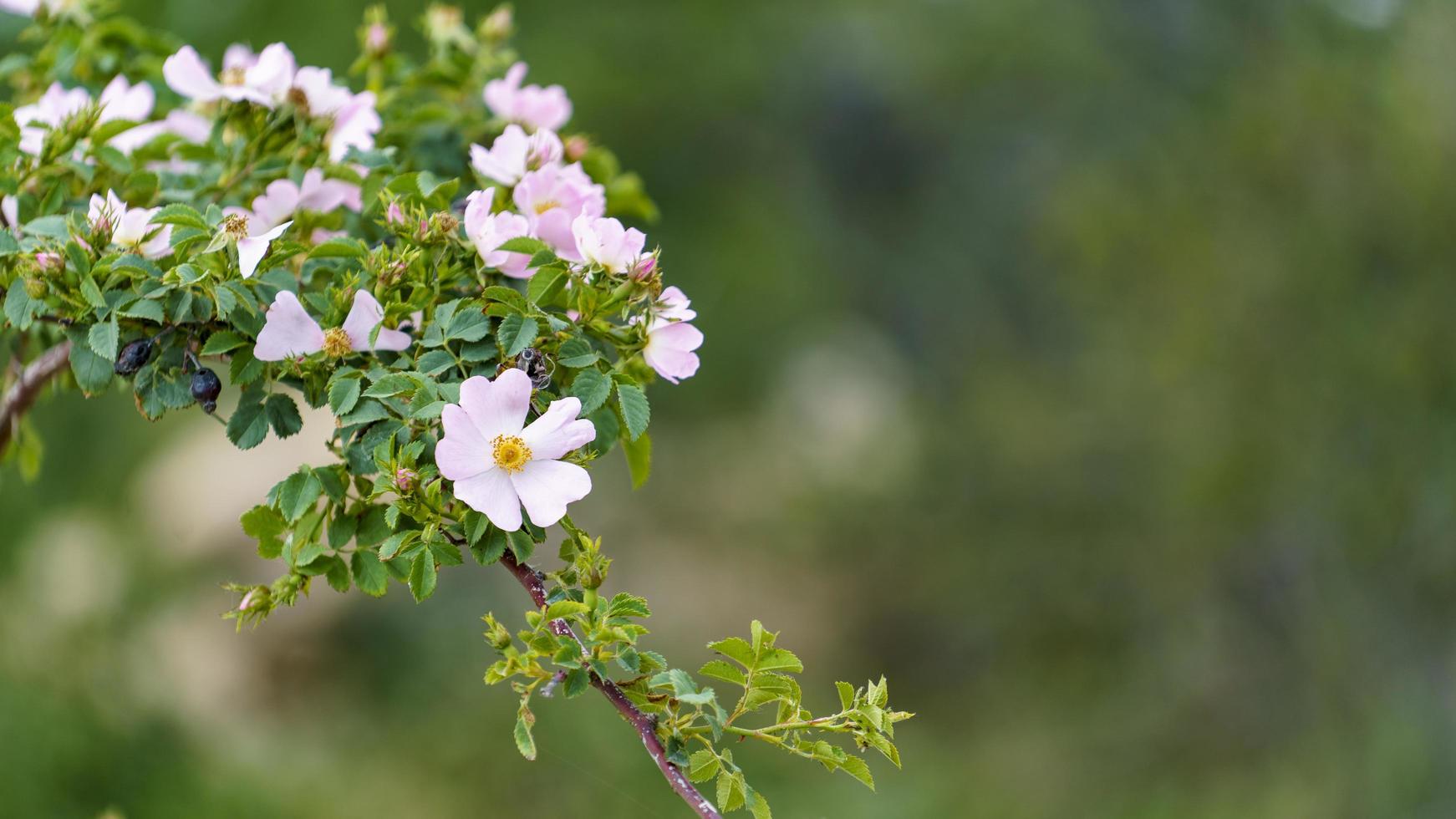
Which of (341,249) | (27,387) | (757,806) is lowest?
(27,387)

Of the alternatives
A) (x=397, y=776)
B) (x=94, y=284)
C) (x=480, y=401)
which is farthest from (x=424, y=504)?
(x=397, y=776)

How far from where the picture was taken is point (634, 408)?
1.75ft

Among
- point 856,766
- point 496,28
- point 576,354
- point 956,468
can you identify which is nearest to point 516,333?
point 576,354

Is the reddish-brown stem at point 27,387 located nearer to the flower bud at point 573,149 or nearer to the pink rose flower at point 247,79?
the pink rose flower at point 247,79

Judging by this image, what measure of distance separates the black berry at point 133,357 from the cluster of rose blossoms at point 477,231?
0.05 m

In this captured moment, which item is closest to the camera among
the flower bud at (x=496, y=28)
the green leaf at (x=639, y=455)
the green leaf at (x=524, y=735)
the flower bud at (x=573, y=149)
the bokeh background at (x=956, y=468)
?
the green leaf at (x=524, y=735)

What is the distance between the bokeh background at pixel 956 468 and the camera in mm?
2490

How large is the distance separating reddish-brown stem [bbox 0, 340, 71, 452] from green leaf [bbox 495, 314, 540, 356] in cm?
40

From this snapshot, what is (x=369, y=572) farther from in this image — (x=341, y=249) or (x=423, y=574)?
(x=341, y=249)

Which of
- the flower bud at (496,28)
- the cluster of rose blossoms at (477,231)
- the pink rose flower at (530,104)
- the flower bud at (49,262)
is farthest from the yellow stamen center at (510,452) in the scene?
the flower bud at (496,28)

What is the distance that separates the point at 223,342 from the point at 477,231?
0.13 metres

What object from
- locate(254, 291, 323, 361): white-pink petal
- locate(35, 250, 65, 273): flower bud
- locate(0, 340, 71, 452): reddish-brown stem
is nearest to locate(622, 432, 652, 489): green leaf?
locate(254, 291, 323, 361): white-pink petal

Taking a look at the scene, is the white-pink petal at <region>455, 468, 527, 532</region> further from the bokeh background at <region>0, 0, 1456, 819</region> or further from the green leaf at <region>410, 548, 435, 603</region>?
the bokeh background at <region>0, 0, 1456, 819</region>

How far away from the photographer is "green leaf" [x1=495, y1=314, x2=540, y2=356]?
52 cm
